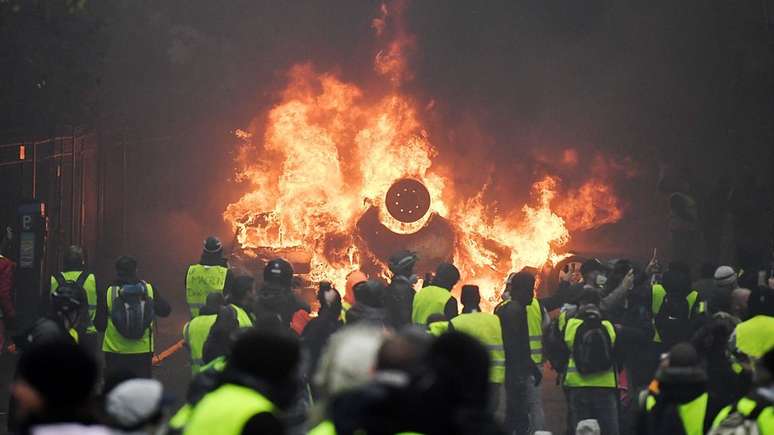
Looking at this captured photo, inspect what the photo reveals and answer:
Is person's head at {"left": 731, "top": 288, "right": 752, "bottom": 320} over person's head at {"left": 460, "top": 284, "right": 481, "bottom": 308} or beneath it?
beneath

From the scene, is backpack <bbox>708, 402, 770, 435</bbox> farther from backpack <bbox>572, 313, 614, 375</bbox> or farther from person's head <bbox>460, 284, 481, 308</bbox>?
person's head <bbox>460, 284, 481, 308</bbox>

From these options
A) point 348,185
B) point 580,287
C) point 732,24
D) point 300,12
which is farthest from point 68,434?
point 300,12

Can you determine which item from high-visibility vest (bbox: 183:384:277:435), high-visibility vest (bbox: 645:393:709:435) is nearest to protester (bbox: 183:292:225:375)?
high-visibility vest (bbox: 645:393:709:435)

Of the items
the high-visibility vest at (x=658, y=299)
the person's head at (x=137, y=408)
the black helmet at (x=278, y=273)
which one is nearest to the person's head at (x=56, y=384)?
the person's head at (x=137, y=408)

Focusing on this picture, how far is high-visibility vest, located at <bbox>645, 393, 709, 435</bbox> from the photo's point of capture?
6387 mm

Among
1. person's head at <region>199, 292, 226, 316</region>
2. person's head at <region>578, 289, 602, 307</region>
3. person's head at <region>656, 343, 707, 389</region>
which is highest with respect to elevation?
person's head at <region>199, 292, 226, 316</region>

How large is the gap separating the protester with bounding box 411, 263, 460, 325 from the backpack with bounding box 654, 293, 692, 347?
2097 mm

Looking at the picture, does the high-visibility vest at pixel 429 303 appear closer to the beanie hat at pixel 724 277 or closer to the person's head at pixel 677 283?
the person's head at pixel 677 283

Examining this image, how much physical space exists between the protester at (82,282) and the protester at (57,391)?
6.75 m

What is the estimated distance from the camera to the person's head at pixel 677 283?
11094 millimetres

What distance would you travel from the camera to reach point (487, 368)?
4227 mm

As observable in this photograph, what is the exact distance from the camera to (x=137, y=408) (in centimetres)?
464

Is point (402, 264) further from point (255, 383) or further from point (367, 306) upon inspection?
point (255, 383)

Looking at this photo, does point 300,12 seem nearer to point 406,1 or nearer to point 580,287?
point 406,1
